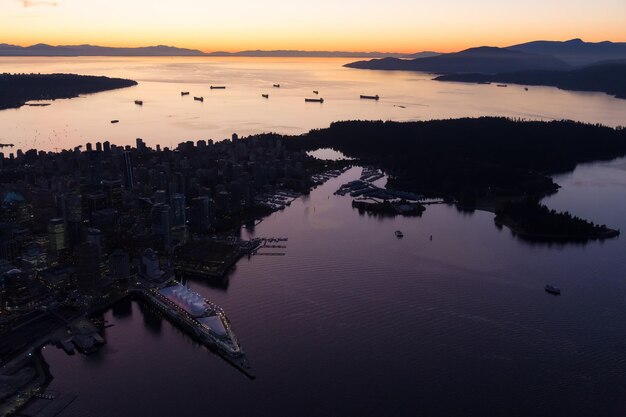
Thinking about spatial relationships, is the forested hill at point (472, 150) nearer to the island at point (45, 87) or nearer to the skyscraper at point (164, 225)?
the skyscraper at point (164, 225)

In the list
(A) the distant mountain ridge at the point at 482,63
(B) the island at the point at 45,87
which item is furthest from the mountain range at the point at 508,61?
(B) the island at the point at 45,87

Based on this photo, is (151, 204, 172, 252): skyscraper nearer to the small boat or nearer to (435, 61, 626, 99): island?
the small boat

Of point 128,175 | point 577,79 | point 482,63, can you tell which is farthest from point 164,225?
point 482,63

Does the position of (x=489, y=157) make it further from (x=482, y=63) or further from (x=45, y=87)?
(x=482, y=63)

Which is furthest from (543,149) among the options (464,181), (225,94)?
(225,94)

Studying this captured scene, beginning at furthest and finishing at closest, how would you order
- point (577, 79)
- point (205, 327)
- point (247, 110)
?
point (577, 79) < point (247, 110) < point (205, 327)
